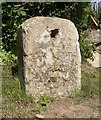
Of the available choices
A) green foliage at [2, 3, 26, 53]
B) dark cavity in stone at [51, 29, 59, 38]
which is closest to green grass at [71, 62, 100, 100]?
dark cavity in stone at [51, 29, 59, 38]

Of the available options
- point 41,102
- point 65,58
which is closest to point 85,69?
point 65,58

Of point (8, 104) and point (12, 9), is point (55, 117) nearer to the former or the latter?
point (8, 104)

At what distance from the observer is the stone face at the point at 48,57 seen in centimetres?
475

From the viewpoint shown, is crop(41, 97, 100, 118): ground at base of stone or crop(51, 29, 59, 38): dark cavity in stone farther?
crop(51, 29, 59, 38): dark cavity in stone

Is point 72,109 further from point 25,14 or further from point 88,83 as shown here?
point 25,14

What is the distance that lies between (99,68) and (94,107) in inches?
105

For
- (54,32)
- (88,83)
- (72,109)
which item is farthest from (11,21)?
(72,109)

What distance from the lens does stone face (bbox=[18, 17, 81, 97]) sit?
475 centimetres

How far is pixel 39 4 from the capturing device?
258 inches

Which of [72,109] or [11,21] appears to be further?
[11,21]

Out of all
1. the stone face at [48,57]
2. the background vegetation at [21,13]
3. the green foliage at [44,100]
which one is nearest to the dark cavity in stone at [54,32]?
the stone face at [48,57]

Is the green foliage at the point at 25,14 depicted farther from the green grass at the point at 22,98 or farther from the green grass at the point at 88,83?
the green grass at the point at 22,98

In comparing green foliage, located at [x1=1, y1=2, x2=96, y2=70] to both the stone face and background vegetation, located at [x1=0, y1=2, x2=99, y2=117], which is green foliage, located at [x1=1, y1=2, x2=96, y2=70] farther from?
the stone face

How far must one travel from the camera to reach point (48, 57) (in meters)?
4.87
